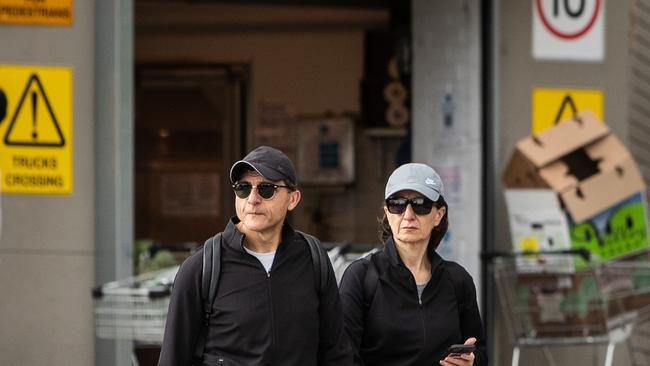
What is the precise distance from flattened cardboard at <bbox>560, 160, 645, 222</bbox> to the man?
378cm

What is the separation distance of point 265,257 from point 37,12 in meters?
3.87

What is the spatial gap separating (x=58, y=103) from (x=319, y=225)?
4.45m

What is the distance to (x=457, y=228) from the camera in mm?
8211

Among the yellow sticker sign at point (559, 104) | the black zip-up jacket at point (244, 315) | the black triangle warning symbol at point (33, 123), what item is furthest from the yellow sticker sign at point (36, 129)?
the black zip-up jacket at point (244, 315)

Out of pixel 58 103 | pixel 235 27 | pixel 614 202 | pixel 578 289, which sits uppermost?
pixel 235 27

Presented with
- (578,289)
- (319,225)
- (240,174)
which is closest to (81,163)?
(578,289)

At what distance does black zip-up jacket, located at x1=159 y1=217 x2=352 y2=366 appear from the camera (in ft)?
12.5

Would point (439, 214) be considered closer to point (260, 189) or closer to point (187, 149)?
point (260, 189)

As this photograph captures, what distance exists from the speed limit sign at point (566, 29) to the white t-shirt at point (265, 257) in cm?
452

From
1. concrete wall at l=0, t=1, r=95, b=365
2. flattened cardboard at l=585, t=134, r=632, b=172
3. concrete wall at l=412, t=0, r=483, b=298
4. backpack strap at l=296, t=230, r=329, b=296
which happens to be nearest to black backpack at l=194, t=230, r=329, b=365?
backpack strap at l=296, t=230, r=329, b=296

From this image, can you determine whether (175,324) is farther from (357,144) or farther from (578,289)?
(357,144)

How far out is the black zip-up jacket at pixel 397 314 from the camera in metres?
4.25

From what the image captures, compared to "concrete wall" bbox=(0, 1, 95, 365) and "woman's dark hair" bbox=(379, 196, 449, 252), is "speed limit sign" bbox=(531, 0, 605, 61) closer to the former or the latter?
"concrete wall" bbox=(0, 1, 95, 365)

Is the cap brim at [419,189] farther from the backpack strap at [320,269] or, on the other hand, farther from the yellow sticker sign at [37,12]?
the yellow sticker sign at [37,12]
